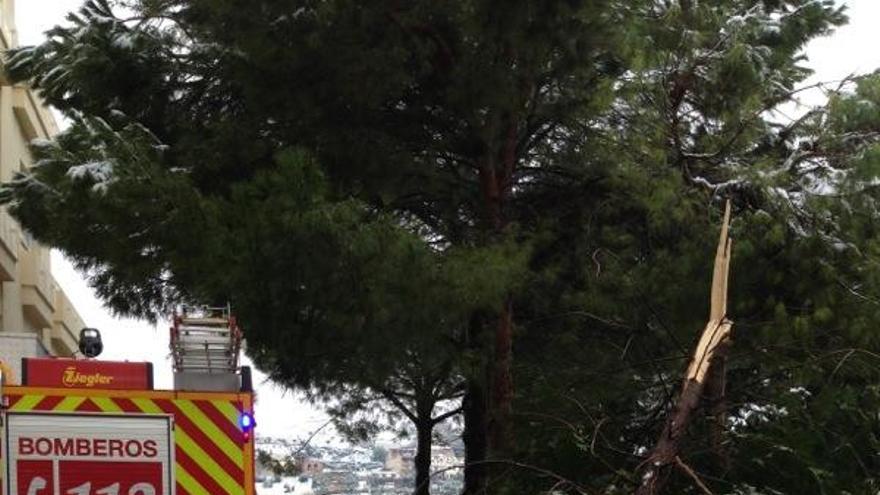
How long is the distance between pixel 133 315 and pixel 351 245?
4.40 m

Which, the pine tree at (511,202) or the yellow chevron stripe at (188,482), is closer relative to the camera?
the yellow chevron stripe at (188,482)

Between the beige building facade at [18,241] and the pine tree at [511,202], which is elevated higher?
the beige building facade at [18,241]

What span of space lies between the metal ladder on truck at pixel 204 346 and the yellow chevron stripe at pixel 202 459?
41 centimetres

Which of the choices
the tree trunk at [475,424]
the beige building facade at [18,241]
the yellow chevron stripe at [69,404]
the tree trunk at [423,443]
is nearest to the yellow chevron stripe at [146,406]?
the yellow chevron stripe at [69,404]

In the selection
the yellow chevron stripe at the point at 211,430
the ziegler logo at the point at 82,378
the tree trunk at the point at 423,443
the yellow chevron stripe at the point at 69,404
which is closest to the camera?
the yellow chevron stripe at the point at 69,404

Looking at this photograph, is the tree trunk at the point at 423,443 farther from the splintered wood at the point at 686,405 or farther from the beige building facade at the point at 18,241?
the splintered wood at the point at 686,405

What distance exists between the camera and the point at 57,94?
450 inches

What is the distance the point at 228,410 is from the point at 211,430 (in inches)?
5.0

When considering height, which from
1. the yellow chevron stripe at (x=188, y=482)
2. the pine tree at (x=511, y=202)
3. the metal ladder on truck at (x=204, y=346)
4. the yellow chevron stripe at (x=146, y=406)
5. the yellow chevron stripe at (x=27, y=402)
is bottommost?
the yellow chevron stripe at (x=188, y=482)

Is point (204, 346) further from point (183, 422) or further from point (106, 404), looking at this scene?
point (106, 404)

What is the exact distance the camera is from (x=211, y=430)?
5344 millimetres

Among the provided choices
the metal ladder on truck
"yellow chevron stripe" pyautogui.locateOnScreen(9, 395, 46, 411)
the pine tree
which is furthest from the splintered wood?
"yellow chevron stripe" pyautogui.locateOnScreen(9, 395, 46, 411)

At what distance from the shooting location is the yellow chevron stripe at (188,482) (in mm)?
5230

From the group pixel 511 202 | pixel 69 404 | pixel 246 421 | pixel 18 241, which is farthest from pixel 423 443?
pixel 69 404
